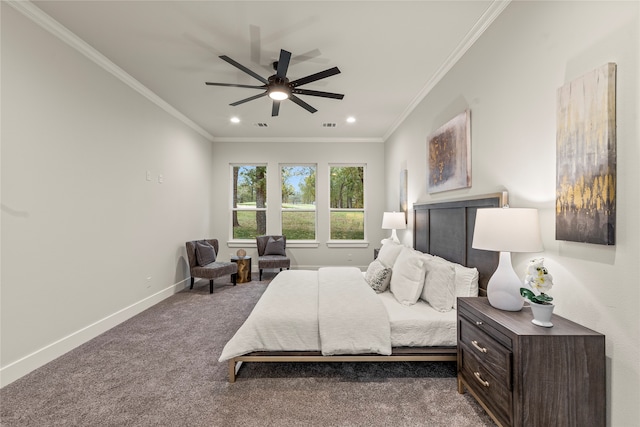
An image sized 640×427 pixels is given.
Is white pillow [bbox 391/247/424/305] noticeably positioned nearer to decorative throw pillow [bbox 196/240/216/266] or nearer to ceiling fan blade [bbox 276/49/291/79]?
ceiling fan blade [bbox 276/49/291/79]

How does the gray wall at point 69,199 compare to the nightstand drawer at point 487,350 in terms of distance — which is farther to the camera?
the gray wall at point 69,199

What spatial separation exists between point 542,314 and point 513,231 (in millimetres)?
459

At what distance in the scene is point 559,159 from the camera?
1.59 m

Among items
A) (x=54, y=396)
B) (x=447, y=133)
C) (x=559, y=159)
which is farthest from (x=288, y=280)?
(x=559, y=159)

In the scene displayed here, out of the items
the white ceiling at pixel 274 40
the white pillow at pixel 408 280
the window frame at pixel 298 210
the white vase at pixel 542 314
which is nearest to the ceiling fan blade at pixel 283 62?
the white ceiling at pixel 274 40

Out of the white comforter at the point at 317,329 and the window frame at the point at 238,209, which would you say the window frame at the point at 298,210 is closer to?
the window frame at the point at 238,209

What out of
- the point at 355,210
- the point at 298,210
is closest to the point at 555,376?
the point at 355,210

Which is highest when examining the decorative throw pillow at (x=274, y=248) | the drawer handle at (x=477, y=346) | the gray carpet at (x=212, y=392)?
the decorative throw pillow at (x=274, y=248)

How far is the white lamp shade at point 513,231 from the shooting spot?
155cm

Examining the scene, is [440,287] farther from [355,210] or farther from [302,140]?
[302,140]

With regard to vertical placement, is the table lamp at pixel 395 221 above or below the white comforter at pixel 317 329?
above

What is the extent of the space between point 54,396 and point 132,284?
64.7 inches

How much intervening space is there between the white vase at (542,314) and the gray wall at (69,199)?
11.9 ft

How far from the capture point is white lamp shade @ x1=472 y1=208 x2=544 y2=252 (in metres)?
1.55
